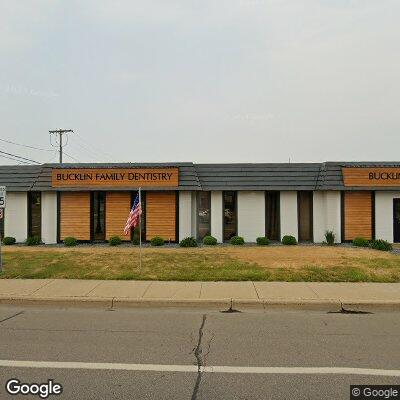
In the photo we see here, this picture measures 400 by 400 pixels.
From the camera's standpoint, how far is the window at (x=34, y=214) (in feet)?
55.7

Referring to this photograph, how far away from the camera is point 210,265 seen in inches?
414

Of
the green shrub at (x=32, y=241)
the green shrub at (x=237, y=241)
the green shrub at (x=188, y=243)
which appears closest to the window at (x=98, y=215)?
the green shrub at (x=32, y=241)

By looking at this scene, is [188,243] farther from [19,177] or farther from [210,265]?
[19,177]

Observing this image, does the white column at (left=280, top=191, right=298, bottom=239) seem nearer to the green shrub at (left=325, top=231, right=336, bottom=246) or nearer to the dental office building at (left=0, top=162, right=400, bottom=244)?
the dental office building at (left=0, top=162, right=400, bottom=244)

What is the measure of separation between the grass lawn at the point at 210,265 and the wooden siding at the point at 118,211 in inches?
119

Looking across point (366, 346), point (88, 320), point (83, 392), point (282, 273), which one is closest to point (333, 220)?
point (282, 273)

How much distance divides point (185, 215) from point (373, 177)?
8.90m

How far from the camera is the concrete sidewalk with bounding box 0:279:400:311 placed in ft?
22.9

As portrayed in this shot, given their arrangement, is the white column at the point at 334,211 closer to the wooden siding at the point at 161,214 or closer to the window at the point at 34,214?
the wooden siding at the point at 161,214

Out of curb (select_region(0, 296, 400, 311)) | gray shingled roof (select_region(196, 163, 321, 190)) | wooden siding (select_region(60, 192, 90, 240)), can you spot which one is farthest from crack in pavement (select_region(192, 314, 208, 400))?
wooden siding (select_region(60, 192, 90, 240))

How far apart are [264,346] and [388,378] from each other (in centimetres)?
162

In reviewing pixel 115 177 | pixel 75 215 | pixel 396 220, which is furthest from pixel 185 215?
pixel 396 220

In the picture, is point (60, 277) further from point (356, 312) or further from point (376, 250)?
point (376, 250)

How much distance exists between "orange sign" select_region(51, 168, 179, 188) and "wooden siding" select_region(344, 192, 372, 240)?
26.8 feet
